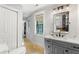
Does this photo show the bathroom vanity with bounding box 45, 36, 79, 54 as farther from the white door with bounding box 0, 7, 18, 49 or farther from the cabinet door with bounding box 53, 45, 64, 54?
the white door with bounding box 0, 7, 18, 49

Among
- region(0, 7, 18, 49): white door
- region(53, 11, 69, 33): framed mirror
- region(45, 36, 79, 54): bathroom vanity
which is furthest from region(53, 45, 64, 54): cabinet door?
region(0, 7, 18, 49): white door

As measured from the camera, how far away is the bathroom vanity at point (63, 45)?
1.63 meters

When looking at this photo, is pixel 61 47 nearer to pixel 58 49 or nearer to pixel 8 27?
pixel 58 49

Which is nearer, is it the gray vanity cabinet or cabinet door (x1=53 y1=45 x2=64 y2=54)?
the gray vanity cabinet

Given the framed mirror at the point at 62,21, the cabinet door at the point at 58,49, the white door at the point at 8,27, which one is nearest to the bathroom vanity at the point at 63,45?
the cabinet door at the point at 58,49

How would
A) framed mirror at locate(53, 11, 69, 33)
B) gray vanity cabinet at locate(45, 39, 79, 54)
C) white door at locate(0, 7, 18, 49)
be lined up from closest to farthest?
white door at locate(0, 7, 18, 49), gray vanity cabinet at locate(45, 39, 79, 54), framed mirror at locate(53, 11, 69, 33)

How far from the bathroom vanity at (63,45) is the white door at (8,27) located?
26.3 inches

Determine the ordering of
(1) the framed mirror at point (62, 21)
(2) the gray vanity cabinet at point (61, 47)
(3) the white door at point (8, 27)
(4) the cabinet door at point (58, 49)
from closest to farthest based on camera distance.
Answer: (3) the white door at point (8, 27), (2) the gray vanity cabinet at point (61, 47), (4) the cabinet door at point (58, 49), (1) the framed mirror at point (62, 21)

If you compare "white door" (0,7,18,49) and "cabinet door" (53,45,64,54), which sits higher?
"white door" (0,7,18,49)

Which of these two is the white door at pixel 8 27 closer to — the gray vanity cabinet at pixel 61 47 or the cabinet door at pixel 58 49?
the gray vanity cabinet at pixel 61 47

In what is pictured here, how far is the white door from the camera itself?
58.8 inches

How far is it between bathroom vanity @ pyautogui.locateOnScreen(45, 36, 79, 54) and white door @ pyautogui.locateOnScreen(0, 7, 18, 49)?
0.67m
